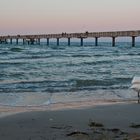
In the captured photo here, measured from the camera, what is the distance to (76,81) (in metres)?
16.4

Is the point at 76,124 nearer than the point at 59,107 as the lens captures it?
Yes

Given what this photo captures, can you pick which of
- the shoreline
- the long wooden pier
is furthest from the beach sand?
the long wooden pier

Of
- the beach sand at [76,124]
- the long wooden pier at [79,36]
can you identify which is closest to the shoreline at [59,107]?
the beach sand at [76,124]

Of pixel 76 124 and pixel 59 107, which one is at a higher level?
pixel 76 124

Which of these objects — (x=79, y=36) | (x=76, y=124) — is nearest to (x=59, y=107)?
(x=76, y=124)

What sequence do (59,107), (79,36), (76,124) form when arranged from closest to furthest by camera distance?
1. (76,124)
2. (59,107)
3. (79,36)

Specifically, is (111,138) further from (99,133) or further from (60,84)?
(60,84)

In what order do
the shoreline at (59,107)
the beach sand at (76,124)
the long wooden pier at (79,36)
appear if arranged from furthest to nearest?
1. the long wooden pier at (79,36)
2. the shoreline at (59,107)
3. the beach sand at (76,124)

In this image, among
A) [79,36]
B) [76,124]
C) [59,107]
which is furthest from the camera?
[79,36]

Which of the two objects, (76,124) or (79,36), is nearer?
(76,124)

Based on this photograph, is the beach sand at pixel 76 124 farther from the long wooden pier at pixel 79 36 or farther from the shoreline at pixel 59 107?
the long wooden pier at pixel 79 36

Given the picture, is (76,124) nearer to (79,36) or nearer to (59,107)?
(59,107)

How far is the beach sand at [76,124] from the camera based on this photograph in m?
6.92

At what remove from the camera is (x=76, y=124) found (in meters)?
8.06
